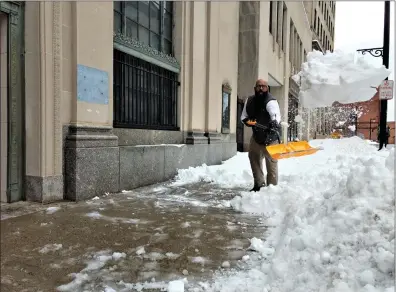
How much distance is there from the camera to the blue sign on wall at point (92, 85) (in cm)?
532

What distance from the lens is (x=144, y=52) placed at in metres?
7.08

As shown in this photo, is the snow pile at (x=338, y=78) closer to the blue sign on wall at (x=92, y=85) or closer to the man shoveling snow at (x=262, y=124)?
the man shoveling snow at (x=262, y=124)

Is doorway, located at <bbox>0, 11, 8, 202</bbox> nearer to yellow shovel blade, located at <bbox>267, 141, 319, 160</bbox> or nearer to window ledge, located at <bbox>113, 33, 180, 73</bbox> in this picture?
window ledge, located at <bbox>113, 33, 180, 73</bbox>

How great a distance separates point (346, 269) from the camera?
7.18 ft

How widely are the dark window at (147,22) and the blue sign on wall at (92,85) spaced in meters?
1.42

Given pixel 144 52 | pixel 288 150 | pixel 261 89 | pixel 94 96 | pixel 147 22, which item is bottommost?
pixel 288 150

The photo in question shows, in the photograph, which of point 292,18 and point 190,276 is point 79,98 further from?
point 292,18

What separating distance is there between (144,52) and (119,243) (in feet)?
15.5

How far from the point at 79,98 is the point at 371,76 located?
34.6 feet

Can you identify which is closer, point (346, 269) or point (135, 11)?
point (346, 269)

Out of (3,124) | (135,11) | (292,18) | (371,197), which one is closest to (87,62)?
(3,124)

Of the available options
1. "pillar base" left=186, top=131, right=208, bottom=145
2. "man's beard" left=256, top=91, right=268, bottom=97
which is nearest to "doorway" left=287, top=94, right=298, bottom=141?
"pillar base" left=186, top=131, right=208, bottom=145

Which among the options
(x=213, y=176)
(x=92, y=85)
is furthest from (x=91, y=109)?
(x=213, y=176)

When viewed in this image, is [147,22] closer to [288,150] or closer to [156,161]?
[156,161]
